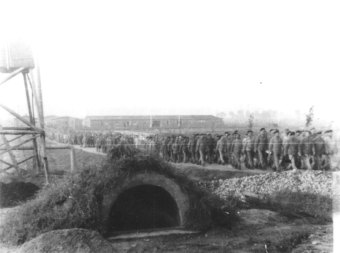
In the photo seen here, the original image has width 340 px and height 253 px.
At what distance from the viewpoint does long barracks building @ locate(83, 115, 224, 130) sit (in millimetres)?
40844

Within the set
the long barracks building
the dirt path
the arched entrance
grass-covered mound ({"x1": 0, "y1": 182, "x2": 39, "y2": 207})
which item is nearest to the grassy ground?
the dirt path

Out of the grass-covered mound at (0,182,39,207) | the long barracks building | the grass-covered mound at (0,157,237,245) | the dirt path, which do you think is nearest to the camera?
the dirt path

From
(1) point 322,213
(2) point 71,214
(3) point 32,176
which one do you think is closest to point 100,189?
(2) point 71,214

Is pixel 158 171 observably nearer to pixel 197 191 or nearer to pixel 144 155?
pixel 144 155

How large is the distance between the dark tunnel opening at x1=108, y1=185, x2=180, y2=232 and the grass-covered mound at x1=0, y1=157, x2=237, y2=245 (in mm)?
1241

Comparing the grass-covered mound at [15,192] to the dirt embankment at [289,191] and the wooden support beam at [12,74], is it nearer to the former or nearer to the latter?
the wooden support beam at [12,74]

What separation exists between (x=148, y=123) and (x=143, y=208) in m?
Answer: 30.9

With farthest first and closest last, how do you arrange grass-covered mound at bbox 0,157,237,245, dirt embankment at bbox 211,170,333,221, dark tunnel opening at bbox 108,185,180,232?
dirt embankment at bbox 211,170,333,221 → dark tunnel opening at bbox 108,185,180,232 → grass-covered mound at bbox 0,157,237,245

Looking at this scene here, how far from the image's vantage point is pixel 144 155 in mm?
10531

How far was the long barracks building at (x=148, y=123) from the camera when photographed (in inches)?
1608

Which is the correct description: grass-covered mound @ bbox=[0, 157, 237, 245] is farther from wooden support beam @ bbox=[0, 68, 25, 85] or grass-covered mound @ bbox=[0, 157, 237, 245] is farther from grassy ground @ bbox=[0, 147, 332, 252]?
wooden support beam @ bbox=[0, 68, 25, 85]

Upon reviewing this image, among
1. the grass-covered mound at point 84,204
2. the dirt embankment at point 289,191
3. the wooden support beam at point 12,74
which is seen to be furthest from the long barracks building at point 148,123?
the grass-covered mound at point 84,204

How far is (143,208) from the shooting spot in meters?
11.7

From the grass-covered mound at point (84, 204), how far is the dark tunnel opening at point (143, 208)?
4.07 ft
